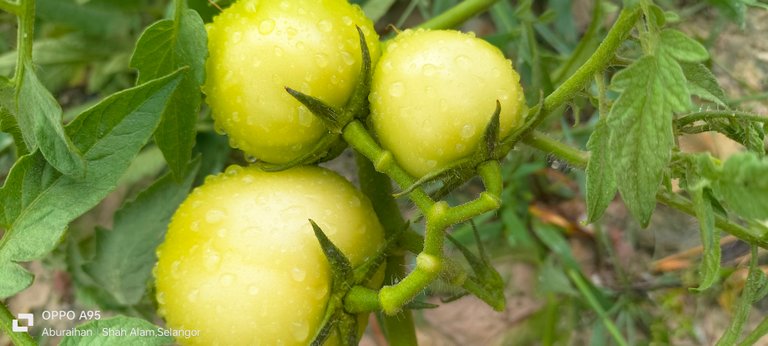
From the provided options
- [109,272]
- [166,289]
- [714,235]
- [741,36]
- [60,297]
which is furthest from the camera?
[741,36]

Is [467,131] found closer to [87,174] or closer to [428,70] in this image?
[428,70]

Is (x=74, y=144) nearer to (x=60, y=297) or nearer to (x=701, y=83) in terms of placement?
(x=701, y=83)

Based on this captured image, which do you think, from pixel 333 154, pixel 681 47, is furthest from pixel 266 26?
pixel 681 47

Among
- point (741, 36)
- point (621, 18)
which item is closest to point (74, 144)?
point (621, 18)

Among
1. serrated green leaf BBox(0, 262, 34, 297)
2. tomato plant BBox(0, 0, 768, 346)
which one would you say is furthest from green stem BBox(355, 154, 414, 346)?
serrated green leaf BBox(0, 262, 34, 297)

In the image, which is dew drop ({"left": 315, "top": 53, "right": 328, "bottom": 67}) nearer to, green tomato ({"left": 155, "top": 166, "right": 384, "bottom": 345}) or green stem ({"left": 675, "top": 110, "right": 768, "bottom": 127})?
green tomato ({"left": 155, "top": 166, "right": 384, "bottom": 345})

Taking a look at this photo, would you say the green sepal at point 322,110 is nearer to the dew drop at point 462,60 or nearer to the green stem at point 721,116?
the dew drop at point 462,60
